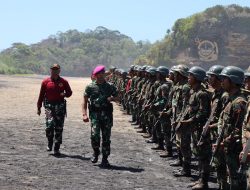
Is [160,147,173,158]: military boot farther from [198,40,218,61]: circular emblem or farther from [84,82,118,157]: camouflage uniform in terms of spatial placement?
[198,40,218,61]: circular emblem

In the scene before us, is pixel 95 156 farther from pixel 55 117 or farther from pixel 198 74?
pixel 198 74

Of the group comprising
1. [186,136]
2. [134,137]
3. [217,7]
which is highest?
[217,7]

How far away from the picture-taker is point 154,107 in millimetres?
11141

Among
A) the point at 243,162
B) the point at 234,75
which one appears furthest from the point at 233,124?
the point at 243,162

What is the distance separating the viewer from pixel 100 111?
9.12m

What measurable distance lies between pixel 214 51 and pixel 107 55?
93.5m

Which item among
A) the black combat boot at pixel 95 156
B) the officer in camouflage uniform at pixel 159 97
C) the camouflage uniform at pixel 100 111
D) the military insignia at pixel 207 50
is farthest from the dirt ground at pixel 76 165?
the military insignia at pixel 207 50

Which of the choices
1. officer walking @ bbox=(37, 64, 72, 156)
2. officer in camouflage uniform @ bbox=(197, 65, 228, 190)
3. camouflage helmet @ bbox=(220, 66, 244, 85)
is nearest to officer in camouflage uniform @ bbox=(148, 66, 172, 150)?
officer walking @ bbox=(37, 64, 72, 156)

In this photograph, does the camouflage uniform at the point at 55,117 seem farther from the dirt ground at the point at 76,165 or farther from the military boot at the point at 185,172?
the military boot at the point at 185,172

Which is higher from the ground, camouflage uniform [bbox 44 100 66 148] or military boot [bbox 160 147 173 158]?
camouflage uniform [bbox 44 100 66 148]

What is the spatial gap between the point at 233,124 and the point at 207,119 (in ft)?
5.19

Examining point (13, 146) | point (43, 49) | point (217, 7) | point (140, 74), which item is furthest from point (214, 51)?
point (43, 49)

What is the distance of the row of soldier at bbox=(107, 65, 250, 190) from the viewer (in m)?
6.07

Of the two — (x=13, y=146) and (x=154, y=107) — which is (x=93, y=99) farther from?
(x=13, y=146)
